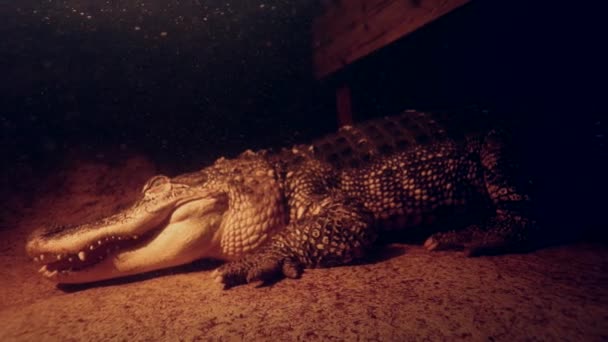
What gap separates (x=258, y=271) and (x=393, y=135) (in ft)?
6.58

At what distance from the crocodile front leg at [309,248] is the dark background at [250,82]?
197 cm

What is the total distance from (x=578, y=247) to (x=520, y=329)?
5.85ft

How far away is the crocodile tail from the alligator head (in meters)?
0.76

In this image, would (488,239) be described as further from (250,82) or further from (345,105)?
(250,82)

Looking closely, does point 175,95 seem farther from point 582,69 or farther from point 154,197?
point 582,69

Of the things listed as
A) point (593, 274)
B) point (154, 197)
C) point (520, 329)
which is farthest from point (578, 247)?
point (154, 197)

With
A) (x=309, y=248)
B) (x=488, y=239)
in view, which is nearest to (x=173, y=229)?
(x=309, y=248)

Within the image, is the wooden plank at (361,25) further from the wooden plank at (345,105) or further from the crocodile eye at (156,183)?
the crocodile eye at (156,183)

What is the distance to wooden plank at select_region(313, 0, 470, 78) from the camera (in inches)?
117

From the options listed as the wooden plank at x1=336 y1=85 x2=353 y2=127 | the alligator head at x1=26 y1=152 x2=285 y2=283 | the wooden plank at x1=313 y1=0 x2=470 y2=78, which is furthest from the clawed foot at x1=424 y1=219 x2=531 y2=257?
the wooden plank at x1=336 y1=85 x2=353 y2=127

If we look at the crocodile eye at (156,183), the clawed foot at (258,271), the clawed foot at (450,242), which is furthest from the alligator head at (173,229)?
the clawed foot at (450,242)

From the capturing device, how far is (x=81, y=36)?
246 inches

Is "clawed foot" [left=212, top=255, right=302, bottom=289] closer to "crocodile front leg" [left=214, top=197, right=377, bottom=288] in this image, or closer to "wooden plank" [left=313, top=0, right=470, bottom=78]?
"crocodile front leg" [left=214, top=197, right=377, bottom=288]

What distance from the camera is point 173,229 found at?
2.61 m
